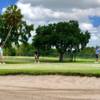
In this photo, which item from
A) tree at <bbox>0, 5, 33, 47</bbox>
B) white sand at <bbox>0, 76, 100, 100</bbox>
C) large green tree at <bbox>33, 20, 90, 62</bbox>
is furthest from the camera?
large green tree at <bbox>33, 20, 90, 62</bbox>

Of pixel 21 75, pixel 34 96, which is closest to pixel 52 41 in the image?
pixel 21 75

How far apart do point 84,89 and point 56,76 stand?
347 centimetres

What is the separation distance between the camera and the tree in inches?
2854

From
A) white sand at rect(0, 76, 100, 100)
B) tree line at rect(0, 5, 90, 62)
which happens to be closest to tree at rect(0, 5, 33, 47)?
tree line at rect(0, 5, 90, 62)

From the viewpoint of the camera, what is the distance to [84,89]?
2167cm

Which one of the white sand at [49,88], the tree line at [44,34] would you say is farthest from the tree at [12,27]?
the white sand at [49,88]

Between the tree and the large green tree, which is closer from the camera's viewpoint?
the tree

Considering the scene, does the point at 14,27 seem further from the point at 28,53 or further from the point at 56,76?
the point at 28,53

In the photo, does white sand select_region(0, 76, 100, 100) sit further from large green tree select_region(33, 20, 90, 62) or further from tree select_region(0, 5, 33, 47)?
large green tree select_region(33, 20, 90, 62)

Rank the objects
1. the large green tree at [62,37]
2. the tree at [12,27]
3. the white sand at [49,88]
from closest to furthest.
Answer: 1. the white sand at [49,88]
2. the tree at [12,27]
3. the large green tree at [62,37]

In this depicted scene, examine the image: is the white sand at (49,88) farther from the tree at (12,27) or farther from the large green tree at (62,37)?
the large green tree at (62,37)

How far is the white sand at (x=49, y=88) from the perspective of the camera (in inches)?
772

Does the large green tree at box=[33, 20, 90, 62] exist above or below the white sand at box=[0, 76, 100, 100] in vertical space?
above

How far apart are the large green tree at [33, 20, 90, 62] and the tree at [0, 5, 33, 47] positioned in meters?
8.15
